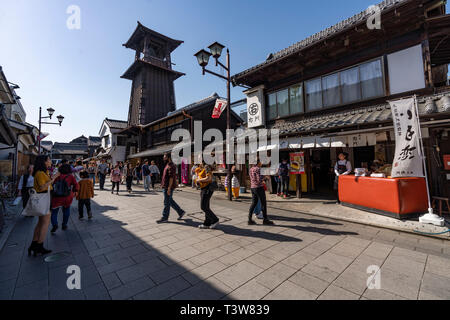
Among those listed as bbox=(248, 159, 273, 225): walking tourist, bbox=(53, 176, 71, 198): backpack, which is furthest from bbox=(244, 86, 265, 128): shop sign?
bbox=(53, 176, 71, 198): backpack

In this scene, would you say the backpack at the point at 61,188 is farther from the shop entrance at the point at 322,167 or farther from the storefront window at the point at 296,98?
the shop entrance at the point at 322,167

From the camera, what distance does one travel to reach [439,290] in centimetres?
264

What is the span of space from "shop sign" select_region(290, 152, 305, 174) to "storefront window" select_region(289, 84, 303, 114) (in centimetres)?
263

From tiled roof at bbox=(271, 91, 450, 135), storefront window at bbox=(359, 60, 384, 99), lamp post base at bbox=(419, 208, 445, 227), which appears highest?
storefront window at bbox=(359, 60, 384, 99)

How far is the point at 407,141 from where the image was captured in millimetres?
5422

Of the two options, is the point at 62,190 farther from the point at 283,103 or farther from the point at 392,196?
the point at 283,103

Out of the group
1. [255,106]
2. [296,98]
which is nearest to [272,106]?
[255,106]

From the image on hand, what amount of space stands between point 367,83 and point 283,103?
165 inches

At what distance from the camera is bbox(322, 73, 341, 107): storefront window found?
927cm

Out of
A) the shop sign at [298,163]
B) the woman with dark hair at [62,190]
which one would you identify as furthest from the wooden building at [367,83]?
the woman with dark hair at [62,190]

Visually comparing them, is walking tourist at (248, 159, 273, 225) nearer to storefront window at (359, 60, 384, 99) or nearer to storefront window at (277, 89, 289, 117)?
A: storefront window at (359, 60, 384, 99)

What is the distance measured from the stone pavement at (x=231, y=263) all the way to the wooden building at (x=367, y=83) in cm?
362

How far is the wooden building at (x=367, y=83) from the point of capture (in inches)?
256

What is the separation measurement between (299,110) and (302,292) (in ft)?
32.3
